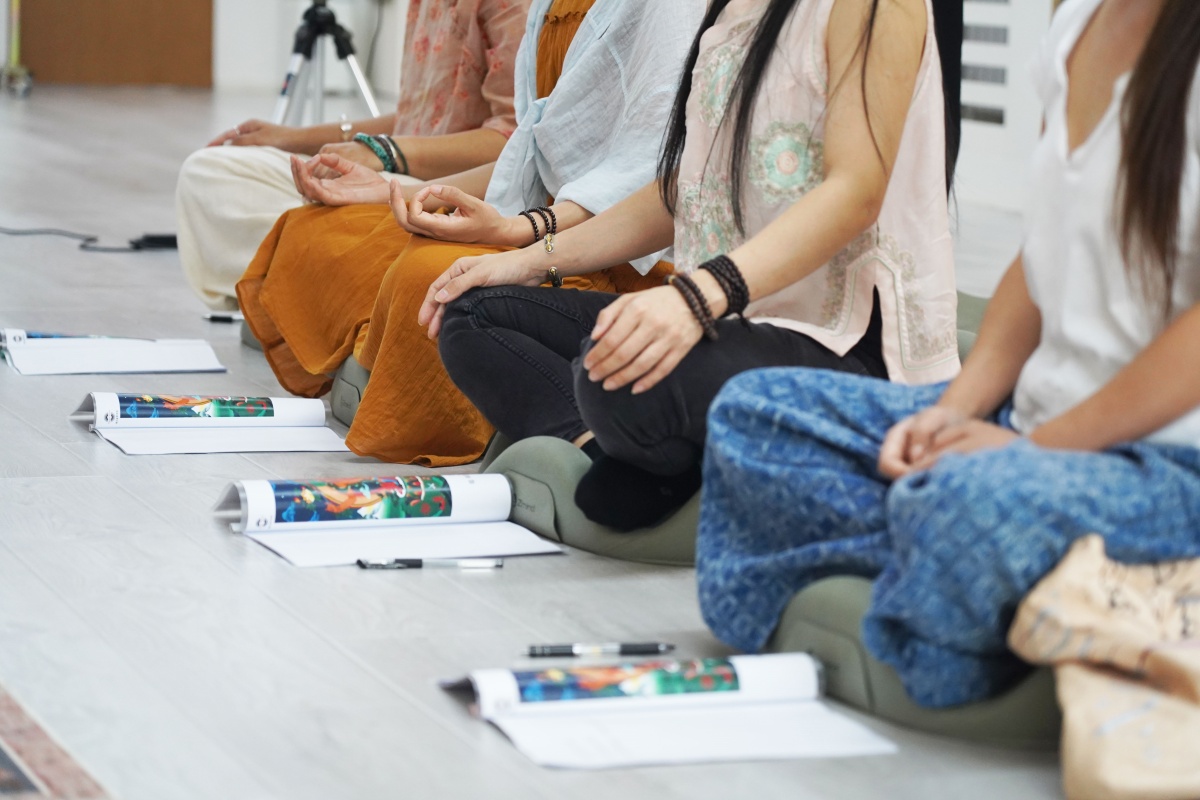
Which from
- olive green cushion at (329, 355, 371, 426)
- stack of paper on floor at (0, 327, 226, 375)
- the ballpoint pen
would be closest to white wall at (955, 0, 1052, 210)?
stack of paper on floor at (0, 327, 226, 375)

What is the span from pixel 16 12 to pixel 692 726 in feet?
28.1

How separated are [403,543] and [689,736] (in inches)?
24.0

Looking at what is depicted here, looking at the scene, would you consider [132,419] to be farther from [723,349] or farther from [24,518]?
[723,349]

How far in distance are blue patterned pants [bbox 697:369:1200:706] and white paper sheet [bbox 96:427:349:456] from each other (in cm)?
98

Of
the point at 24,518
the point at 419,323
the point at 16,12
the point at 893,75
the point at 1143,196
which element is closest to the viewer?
the point at 1143,196

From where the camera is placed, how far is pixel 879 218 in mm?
1718

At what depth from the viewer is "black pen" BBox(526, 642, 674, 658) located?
1.49m

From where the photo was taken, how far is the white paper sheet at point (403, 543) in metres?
1.77

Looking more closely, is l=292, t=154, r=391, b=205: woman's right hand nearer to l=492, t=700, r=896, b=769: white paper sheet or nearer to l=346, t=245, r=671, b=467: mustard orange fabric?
l=346, t=245, r=671, b=467: mustard orange fabric

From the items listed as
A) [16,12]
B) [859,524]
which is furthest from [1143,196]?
[16,12]

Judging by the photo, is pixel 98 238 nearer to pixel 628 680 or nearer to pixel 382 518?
pixel 382 518

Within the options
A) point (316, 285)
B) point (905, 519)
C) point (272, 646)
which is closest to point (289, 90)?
point (316, 285)

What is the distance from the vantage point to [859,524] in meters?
1.41

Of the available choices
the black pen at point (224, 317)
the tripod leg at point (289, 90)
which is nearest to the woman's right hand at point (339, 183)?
the black pen at point (224, 317)
